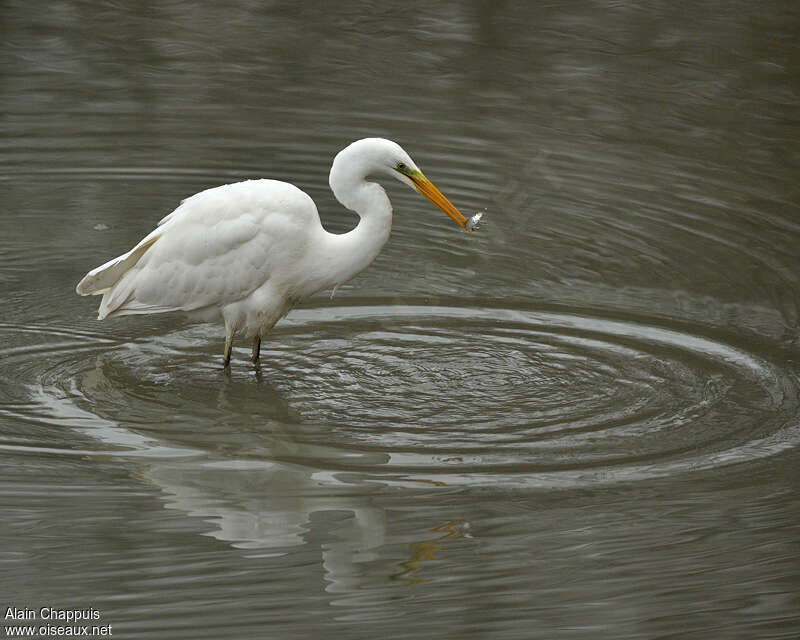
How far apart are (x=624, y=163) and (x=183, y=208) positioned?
4346 millimetres

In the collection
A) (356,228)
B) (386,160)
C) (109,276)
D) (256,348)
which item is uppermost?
(386,160)

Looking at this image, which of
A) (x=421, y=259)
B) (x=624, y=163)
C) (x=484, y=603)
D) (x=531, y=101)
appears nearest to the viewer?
(x=484, y=603)

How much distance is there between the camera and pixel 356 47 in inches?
553

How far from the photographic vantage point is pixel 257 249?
7816 mm

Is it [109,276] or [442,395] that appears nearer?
[442,395]

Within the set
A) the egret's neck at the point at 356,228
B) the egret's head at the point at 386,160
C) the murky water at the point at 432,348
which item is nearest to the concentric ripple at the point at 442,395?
the murky water at the point at 432,348

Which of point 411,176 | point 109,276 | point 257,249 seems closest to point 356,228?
point 411,176

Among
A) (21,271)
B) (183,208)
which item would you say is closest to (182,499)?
(183,208)

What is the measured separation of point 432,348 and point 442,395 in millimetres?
702

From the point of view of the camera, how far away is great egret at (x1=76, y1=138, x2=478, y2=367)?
303 inches

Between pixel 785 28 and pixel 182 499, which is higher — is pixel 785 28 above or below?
above

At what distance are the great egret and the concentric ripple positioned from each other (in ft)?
1.09

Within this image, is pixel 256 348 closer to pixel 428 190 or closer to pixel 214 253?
pixel 214 253

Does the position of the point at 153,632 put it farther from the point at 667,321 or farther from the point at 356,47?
the point at 356,47
